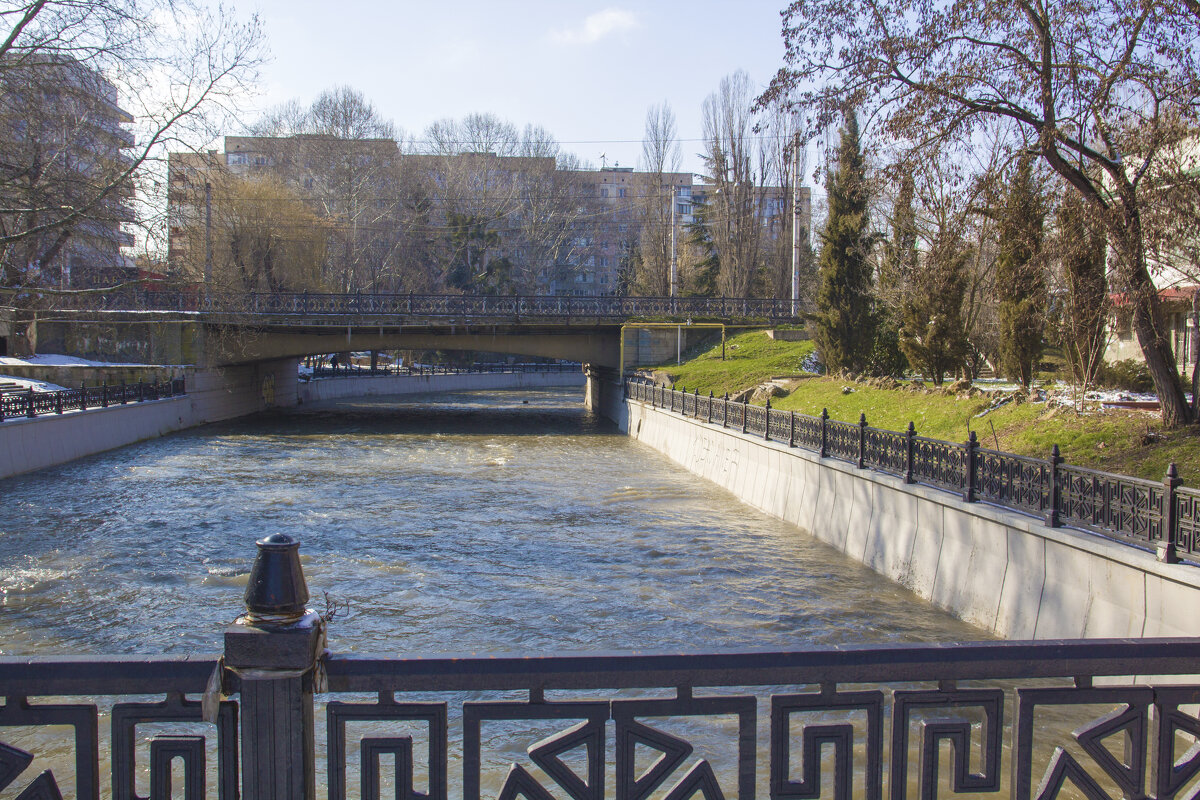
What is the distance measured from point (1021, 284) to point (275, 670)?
53.8 ft

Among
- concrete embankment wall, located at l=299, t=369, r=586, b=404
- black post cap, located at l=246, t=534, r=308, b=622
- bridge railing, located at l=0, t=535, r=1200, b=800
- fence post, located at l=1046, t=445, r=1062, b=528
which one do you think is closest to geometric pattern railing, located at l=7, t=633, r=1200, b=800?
bridge railing, located at l=0, t=535, r=1200, b=800

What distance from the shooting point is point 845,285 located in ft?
87.6

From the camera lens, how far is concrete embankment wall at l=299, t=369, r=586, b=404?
53938mm

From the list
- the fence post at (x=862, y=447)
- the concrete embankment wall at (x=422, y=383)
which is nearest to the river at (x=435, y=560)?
the fence post at (x=862, y=447)

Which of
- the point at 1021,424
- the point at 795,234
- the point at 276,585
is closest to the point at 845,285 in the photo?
the point at 795,234

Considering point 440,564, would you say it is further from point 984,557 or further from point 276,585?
point 276,585

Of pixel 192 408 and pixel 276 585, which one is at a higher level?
pixel 276 585

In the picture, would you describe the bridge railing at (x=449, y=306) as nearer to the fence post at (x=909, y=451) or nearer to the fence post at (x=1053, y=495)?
the fence post at (x=909, y=451)

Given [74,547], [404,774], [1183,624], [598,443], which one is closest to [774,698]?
[404,774]

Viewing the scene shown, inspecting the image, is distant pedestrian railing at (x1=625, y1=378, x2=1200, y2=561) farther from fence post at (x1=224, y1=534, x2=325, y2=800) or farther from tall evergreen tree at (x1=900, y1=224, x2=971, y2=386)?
fence post at (x1=224, y1=534, x2=325, y2=800)

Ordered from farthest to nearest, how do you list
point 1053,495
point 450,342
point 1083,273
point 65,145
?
point 450,342 → point 65,145 → point 1083,273 → point 1053,495

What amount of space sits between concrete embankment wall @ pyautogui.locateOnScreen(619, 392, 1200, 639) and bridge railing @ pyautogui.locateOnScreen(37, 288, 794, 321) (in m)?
22.7

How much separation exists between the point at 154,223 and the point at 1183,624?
54.7 feet

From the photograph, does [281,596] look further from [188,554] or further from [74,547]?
[74,547]
